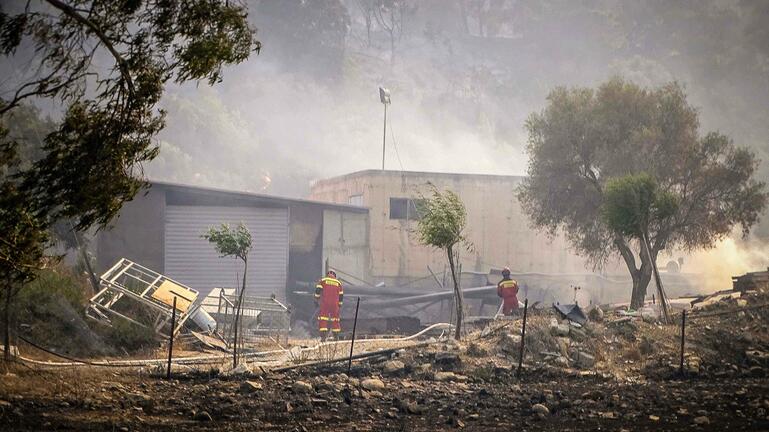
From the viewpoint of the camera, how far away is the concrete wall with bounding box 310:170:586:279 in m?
38.9

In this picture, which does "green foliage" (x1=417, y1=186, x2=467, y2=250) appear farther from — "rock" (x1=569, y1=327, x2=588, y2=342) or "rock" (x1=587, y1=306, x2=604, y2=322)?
"rock" (x1=587, y1=306, x2=604, y2=322)

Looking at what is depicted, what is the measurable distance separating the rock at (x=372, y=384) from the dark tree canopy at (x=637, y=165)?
1648 cm

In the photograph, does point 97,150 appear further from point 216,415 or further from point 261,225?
point 261,225

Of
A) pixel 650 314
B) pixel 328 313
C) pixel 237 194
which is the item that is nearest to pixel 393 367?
pixel 328 313

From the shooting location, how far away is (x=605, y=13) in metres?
146

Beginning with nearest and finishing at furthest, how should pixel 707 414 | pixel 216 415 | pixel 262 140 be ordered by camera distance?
pixel 216 415 < pixel 707 414 < pixel 262 140

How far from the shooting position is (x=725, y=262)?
4847cm

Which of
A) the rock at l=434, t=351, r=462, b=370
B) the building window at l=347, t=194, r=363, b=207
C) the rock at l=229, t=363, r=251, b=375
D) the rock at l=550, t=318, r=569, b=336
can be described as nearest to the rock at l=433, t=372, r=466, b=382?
the rock at l=434, t=351, r=462, b=370

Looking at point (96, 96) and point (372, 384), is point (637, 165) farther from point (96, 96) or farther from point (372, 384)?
point (96, 96)

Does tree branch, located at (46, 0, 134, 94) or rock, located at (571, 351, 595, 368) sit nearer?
tree branch, located at (46, 0, 134, 94)

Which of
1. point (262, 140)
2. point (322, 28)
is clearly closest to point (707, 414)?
point (262, 140)

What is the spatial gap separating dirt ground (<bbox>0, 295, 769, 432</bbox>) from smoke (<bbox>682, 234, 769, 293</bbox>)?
83.4 ft

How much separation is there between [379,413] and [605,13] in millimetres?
144764

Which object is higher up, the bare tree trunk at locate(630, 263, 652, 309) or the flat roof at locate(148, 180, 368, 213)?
the flat roof at locate(148, 180, 368, 213)
